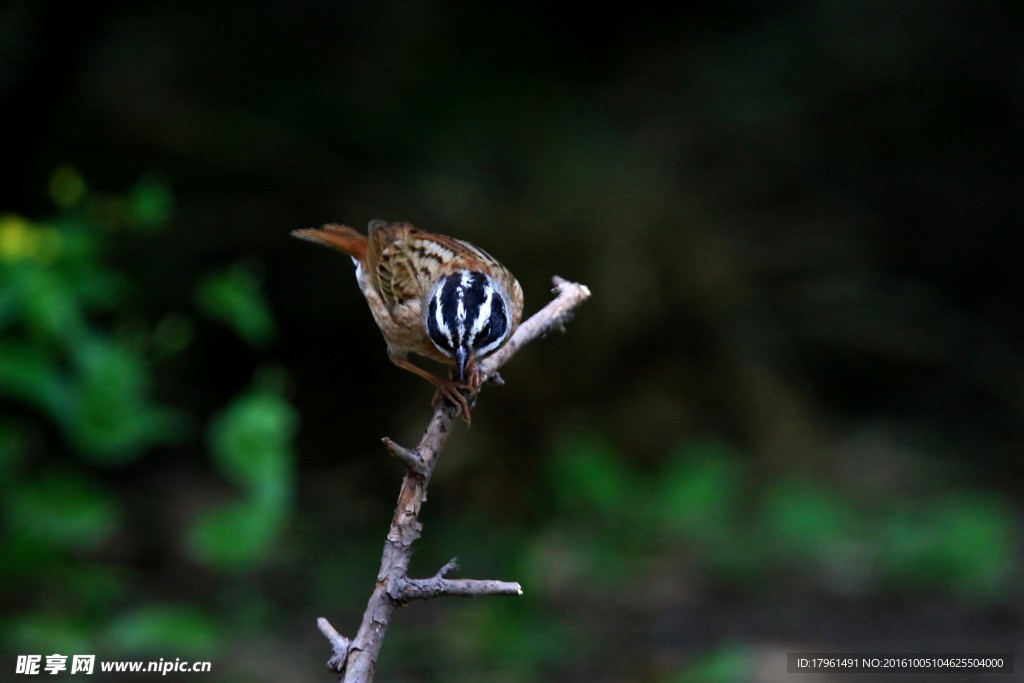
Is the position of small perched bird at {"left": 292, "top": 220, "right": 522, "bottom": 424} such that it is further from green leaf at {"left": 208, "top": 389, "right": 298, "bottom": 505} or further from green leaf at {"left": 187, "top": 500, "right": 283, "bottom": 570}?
green leaf at {"left": 187, "top": 500, "right": 283, "bottom": 570}

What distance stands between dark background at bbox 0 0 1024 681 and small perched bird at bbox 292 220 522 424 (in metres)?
1.70

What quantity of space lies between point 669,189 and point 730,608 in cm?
315

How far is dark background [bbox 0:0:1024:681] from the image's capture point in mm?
5910

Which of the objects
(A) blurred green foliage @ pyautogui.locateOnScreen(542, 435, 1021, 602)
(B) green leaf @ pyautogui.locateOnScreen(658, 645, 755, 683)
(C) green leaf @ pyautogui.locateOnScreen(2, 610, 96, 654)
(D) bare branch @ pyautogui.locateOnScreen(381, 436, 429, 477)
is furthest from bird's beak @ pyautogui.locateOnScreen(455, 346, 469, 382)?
(A) blurred green foliage @ pyautogui.locateOnScreen(542, 435, 1021, 602)

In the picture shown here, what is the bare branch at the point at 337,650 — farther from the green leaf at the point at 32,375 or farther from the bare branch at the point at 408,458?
the green leaf at the point at 32,375

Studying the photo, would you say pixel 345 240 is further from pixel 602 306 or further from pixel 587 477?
pixel 602 306

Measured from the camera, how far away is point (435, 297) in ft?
12.2

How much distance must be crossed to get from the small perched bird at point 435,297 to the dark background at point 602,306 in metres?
1.70

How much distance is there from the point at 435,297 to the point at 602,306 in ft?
12.2

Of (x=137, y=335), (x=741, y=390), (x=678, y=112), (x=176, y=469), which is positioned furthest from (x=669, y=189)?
(x=137, y=335)

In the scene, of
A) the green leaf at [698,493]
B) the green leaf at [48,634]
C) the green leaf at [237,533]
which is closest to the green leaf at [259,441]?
the green leaf at [237,533]

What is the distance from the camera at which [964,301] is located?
8.59 metres

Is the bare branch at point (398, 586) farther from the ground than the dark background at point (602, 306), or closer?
closer

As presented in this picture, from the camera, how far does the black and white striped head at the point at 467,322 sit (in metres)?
3.37
